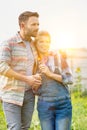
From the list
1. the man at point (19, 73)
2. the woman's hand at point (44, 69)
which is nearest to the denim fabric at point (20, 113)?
the man at point (19, 73)

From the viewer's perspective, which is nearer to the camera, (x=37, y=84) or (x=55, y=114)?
(x=37, y=84)

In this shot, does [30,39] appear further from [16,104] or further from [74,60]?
[74,60]

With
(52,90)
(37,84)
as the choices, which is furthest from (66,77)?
(37,84)

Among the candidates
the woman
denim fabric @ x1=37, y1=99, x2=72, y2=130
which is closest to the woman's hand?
the woman

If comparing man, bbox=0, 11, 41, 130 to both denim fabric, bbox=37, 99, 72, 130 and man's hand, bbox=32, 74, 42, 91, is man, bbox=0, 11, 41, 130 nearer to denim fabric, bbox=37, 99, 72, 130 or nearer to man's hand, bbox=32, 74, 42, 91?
man's hand, bbox=32, 74, 42, 91

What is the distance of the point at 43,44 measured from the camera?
16.4 feet

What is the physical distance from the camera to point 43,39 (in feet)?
16.3

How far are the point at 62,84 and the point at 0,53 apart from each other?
→ 598 millimetres

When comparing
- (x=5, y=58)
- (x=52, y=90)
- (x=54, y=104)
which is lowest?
(x=54, y=104)

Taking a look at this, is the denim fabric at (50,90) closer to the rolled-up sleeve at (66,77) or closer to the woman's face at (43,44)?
the rolled-up sleeve at (66,77)

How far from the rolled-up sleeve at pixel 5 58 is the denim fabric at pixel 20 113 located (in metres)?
0.29

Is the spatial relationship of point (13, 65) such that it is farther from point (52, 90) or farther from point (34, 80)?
point (52, 90)

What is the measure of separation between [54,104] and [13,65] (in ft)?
1.59

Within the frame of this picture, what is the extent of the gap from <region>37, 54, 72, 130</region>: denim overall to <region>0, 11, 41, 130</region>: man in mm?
95
